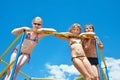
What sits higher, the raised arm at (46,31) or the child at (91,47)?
the raised arm at (46,31)

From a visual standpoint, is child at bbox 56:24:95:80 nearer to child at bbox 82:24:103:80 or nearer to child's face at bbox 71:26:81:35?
child's face at bbox 71:26:81:35

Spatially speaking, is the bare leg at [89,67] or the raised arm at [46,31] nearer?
the bare leg at [89,67]

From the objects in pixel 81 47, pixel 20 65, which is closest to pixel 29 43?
pixel 20 65

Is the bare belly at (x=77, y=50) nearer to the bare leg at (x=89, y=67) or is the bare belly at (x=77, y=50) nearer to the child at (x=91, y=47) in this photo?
the bare leg at (x=89, y=67)

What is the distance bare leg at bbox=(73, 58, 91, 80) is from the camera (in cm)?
760

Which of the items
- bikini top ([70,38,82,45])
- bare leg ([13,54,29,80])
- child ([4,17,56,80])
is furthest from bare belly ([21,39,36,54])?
bikini top ([70,38,82,45])

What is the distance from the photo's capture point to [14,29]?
820cm

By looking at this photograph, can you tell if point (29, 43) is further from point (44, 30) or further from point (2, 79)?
point (2, 79)

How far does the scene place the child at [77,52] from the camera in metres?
7.66

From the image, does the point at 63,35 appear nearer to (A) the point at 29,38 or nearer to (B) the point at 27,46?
(A) the point at 29,38

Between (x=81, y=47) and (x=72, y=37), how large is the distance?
46 centimetres

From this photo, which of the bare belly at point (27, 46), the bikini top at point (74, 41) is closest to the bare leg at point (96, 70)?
the bikini top at point (74, 41)

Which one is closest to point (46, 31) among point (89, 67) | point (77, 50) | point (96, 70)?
point (77, 50)

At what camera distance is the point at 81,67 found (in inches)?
302
